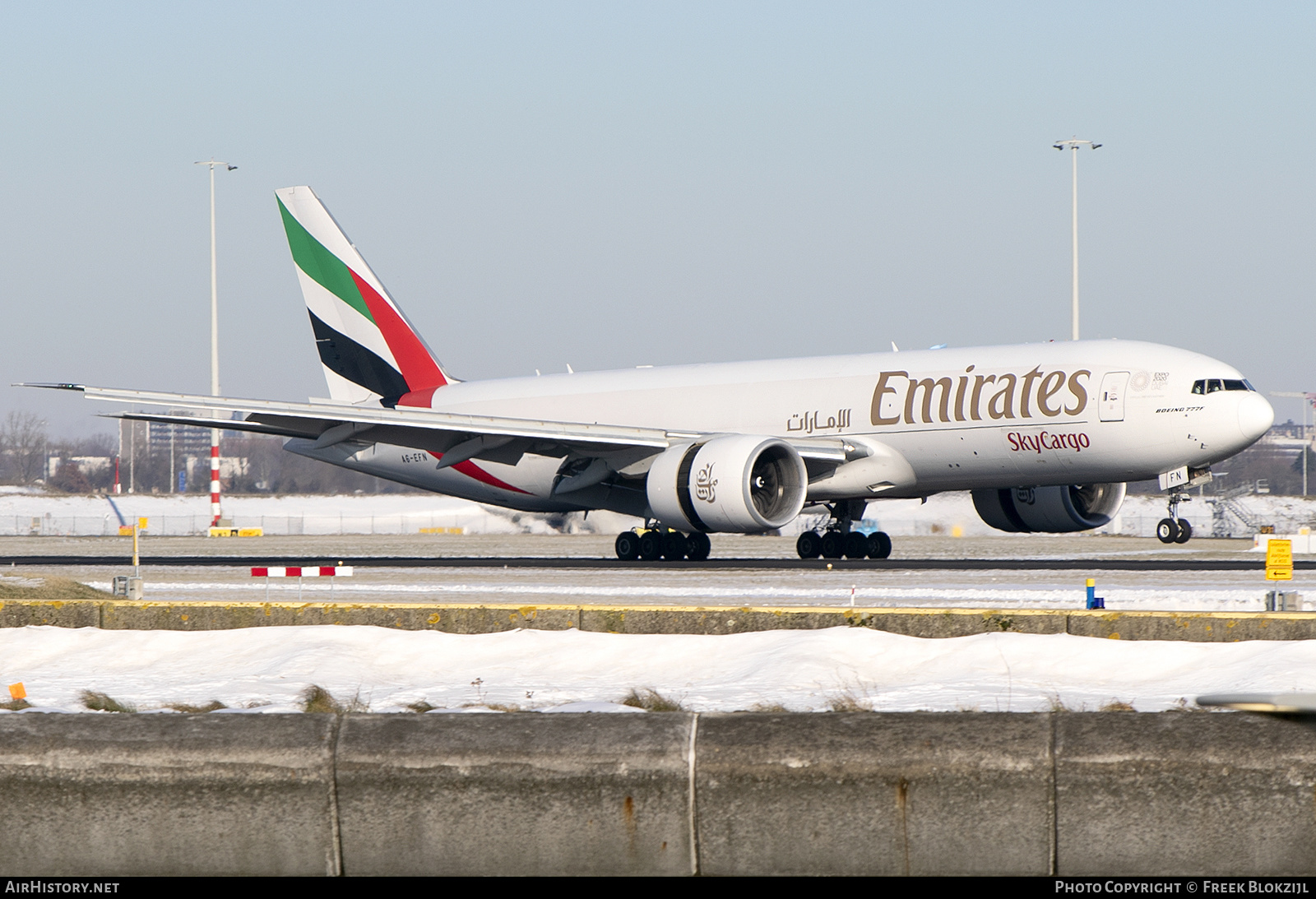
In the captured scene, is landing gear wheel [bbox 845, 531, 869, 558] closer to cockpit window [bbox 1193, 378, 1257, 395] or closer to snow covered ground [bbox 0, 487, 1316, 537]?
cockpit window [bbox 1193, 378, 1257, 395]

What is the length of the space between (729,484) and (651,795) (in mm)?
19625

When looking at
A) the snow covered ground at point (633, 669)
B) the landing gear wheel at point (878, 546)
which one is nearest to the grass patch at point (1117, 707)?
the snow covered ground at point (633, 669)

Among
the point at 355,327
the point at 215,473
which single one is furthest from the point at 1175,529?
the point at 215,473

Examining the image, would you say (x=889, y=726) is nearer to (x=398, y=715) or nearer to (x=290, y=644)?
(x=398, y=715)

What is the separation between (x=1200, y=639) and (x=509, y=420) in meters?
17.3

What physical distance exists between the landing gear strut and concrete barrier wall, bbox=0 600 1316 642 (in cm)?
1497

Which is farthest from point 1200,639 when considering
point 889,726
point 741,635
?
point 889,726

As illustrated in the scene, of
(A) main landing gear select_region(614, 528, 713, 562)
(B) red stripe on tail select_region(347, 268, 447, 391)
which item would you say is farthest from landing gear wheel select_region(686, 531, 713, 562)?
(B) red stripe on tail select_region(347, 268, 447, 391)

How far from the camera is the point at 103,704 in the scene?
10297 mm

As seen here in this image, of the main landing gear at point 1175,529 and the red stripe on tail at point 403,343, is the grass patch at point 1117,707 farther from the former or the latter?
the red stripe on tail at point 403,343

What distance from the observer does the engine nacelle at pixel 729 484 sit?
85.6ft

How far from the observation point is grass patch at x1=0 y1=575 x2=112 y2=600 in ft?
63.5

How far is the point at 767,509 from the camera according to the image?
27.0 m

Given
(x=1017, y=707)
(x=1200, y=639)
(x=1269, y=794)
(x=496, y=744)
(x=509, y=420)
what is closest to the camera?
(x=1269, y=794)
